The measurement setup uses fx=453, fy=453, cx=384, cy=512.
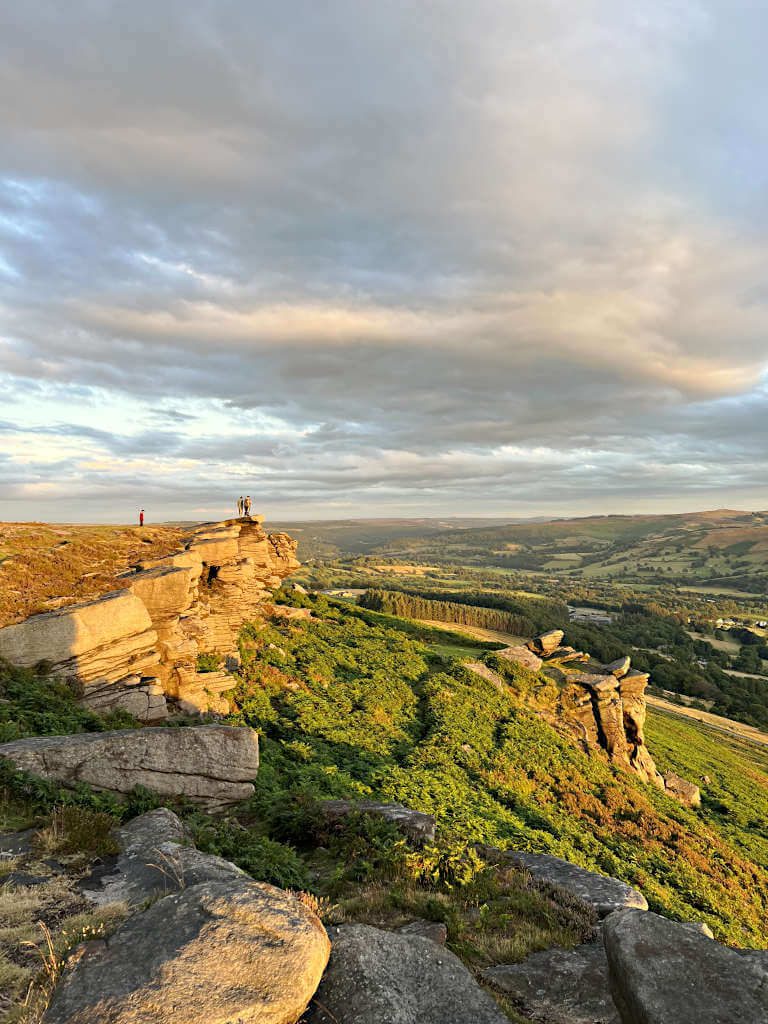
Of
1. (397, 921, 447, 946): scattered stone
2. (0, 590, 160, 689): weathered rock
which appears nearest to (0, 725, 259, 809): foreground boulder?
(0, 590, 160, 689): weathered rock

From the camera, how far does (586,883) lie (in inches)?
496

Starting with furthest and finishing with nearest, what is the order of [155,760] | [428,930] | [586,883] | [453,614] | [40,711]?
[453,614]
[40,711]
[155,760]
[586,883]
[428,930]

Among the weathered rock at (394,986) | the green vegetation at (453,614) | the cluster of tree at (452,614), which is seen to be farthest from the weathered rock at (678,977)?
the cluster of tree at (452,614)

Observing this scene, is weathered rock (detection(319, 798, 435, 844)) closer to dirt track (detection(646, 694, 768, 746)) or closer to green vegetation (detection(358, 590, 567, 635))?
dirt track (detection(646, 694, 768, 746))

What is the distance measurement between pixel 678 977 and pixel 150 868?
9204mm

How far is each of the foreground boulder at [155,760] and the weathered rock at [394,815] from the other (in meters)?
2.73

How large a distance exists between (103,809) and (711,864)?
31.1 m

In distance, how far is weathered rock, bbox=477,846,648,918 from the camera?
38.2ft

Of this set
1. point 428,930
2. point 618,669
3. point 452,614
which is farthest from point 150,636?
point 452,614

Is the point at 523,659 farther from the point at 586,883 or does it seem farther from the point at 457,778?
the point at 586,883

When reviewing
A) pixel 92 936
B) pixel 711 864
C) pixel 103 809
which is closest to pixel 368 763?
pixel 103 809

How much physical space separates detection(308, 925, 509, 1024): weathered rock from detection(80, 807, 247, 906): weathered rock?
243cm

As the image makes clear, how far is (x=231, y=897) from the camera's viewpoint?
23.4 ft

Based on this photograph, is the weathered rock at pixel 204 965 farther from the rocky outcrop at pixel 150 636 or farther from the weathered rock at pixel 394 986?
the rocky outcrop at pixel 150 636
